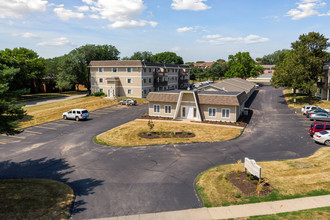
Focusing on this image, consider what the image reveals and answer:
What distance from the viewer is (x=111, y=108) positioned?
50.8 m

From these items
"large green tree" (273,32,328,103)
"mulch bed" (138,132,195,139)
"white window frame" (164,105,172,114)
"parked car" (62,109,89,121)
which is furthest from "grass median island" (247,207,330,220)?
"large green tree" (273,32,328,103)

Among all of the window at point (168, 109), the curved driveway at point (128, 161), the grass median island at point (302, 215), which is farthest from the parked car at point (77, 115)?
the grass median island at point (302, 215)

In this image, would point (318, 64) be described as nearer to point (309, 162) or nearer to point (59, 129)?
point (309, 162)

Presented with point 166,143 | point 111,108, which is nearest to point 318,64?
point 166,143

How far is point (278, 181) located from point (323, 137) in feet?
40.5

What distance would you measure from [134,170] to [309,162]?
15.3m

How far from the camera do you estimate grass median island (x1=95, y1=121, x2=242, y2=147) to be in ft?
88.8

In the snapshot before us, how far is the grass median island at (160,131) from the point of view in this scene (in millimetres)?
27062

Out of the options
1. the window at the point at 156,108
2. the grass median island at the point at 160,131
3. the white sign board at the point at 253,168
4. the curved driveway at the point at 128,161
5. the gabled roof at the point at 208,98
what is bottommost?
the curved driveway at the point at 128,161

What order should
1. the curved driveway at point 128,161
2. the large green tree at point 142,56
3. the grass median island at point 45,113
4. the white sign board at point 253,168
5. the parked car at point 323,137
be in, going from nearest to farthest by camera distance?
the curved driveway at point 128,161 < the white sign board at point 253,168 < the parked car at point 323,137 < the grass median island at point 45,113 < the large green tree at point 142,56

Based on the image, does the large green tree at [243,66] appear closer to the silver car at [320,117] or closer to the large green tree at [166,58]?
the large green tree at [166,58]

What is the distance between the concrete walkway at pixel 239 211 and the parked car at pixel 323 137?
13.2 m

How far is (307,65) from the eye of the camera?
49594 mm

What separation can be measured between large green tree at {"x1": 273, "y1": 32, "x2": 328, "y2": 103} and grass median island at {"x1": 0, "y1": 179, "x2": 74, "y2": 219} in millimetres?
51264
